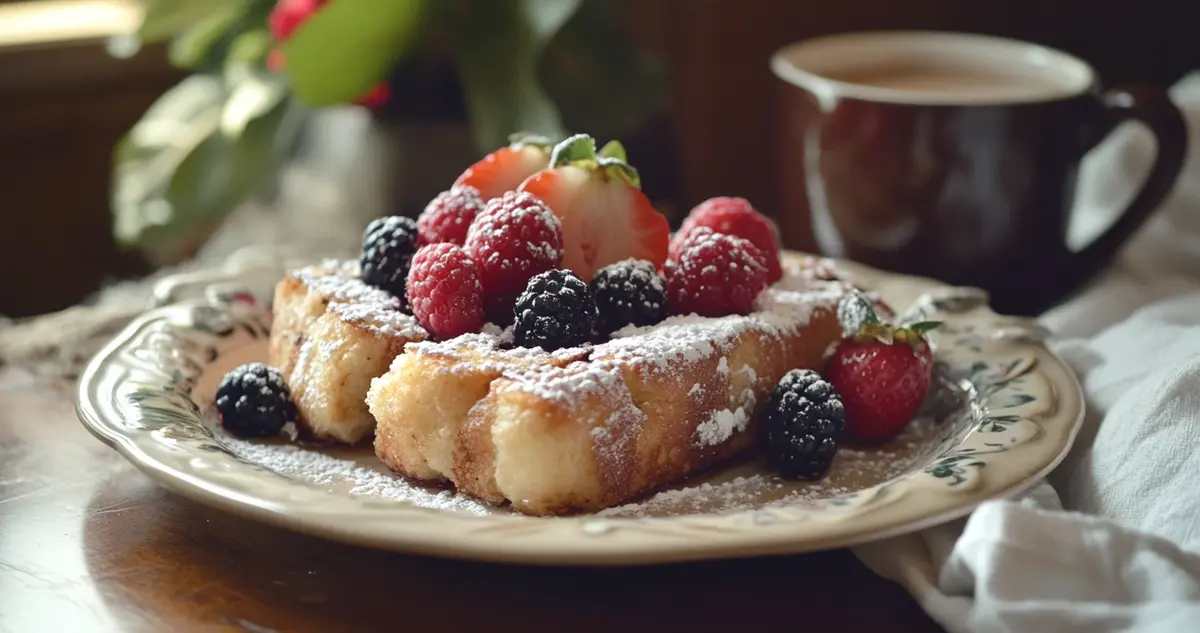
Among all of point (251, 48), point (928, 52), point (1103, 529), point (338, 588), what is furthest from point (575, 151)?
point (251, 48)

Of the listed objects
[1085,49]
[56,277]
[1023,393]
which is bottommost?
[56,277]

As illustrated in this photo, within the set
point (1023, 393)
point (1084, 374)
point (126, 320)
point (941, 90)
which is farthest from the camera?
point (941, 90)

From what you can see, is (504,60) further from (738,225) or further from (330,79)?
(738,225)

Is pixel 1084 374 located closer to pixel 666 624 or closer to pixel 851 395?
pixel 851 395

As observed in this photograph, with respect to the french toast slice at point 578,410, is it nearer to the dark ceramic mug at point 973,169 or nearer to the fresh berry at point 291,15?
the dark ceramic mug at point 973,169

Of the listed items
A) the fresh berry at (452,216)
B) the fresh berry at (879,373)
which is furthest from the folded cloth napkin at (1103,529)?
the fresh berry at (452,216)

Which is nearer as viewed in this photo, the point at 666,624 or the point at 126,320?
the point at 666,624

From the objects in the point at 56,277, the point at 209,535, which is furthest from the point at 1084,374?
the point at 56,277

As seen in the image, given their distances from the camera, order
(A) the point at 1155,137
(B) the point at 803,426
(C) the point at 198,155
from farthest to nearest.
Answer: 1. (C) the point at 198,155
2. (A) the point at 1155,137
3. (B) the point at 803,426
